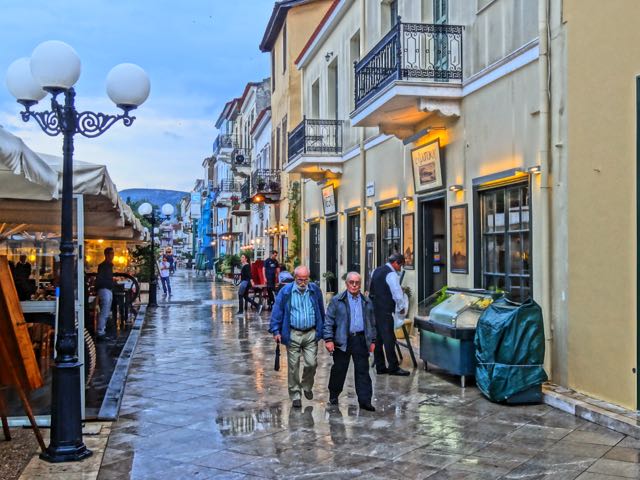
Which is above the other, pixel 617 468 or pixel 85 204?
pixel 85 204

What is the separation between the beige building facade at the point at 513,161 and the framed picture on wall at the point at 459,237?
0.12ft

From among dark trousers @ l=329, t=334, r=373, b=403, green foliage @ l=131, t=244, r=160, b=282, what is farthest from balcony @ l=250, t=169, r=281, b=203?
dark trousers @ l=329, t=334, r=373, b=403

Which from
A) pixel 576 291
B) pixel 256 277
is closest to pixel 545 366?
pixel 576 291

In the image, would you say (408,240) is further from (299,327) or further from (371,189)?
(299,327)

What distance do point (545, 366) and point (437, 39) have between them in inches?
233

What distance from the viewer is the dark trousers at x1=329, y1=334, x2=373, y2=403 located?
7.83 metres

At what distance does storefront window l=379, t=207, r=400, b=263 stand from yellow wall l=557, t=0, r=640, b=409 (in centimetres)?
676

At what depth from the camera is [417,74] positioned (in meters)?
11.4

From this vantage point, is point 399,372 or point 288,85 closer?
point 399,372

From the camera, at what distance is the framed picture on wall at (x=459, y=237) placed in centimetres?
1102

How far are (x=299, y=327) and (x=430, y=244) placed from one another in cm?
559

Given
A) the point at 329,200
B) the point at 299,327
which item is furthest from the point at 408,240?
the point at 329,200

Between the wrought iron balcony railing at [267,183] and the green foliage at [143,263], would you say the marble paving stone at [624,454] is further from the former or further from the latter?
the green foliage at [143,263]

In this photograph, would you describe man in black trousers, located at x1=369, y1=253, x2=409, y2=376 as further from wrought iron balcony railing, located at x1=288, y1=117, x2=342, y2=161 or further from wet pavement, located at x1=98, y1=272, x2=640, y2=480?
wrought iron balcony railing, located at x1=288, y1=117, x2=342, y2=161
